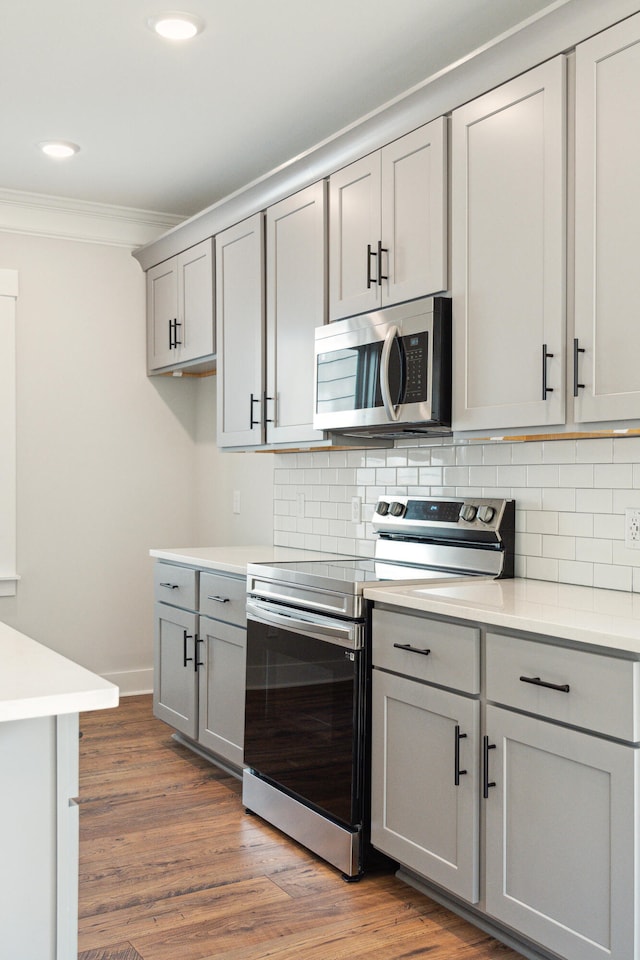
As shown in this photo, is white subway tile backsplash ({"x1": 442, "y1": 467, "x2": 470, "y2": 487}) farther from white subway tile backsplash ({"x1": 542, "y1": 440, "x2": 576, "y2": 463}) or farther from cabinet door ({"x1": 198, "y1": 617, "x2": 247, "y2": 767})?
cabinet door ({"x1": 198, "y1": 617, "x2": 247, "y2": 767})

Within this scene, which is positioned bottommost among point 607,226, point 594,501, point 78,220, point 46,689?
point 46,689

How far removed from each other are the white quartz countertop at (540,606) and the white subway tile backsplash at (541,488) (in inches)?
3.3

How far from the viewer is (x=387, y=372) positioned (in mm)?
2990

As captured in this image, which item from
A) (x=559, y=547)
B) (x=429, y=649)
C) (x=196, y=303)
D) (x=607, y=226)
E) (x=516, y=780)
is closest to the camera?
(x=516, y=780)

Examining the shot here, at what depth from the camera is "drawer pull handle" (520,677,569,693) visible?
1995mm

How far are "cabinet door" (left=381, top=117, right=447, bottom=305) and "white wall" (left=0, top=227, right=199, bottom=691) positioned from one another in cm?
236

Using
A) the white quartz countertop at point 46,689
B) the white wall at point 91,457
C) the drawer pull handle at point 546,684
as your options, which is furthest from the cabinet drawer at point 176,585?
the white quartz countertop at point 46,689

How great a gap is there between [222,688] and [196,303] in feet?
6.28

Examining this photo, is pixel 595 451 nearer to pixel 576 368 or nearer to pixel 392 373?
pixel 576 368

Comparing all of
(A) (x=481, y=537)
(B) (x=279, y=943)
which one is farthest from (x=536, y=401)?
(B) (x=279, y=943)

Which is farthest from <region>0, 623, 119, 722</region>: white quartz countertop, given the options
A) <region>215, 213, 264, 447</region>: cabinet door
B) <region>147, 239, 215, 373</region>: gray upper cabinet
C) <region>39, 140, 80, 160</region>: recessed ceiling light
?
<region>39, 140, 80, 160</region>: recessed ceiling light

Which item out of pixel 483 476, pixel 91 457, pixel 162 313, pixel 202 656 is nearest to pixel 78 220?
pixel 162 313

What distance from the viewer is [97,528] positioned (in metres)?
4.98

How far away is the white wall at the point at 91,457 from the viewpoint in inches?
189
